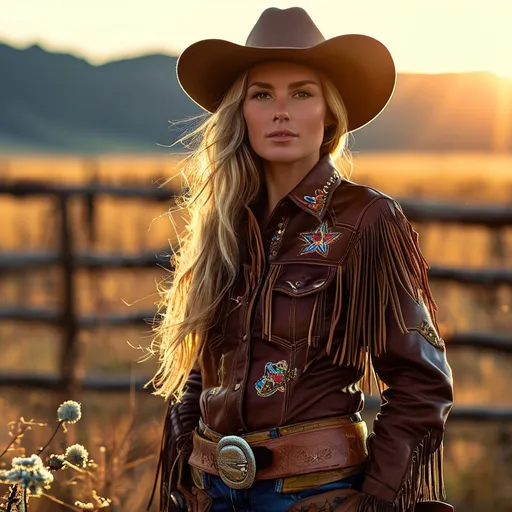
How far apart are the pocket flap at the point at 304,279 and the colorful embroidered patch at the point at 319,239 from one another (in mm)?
43

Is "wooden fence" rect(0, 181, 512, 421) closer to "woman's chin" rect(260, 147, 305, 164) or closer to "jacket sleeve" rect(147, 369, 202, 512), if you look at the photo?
"jacket sleeve" rect(147, 369, 202, 512)

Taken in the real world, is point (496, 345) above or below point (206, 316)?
below

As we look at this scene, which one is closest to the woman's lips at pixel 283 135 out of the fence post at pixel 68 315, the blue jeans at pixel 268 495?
the blue jeans at pixel 268 495

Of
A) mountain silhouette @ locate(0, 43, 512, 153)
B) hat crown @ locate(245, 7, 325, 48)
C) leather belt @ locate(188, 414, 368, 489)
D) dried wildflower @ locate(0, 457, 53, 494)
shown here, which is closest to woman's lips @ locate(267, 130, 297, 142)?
hat crown @ locate(245, 7, 325, 48)

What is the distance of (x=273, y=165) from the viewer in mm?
3004

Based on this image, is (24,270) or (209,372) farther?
(24,270)

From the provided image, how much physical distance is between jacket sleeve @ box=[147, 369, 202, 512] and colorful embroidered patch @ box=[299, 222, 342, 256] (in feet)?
2.04

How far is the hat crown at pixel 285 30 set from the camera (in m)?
2.89

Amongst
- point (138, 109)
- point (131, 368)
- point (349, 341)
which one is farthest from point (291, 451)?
point (138, 109)

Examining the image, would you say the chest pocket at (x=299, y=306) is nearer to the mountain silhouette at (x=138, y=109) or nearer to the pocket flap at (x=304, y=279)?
the pocket flap at (x=304, y=279)

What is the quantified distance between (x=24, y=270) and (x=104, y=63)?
140903 mm

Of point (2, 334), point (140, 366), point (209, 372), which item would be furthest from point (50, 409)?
point (209, 372)

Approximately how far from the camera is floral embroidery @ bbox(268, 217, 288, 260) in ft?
9.39

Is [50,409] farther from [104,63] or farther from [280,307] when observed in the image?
[104,63]
